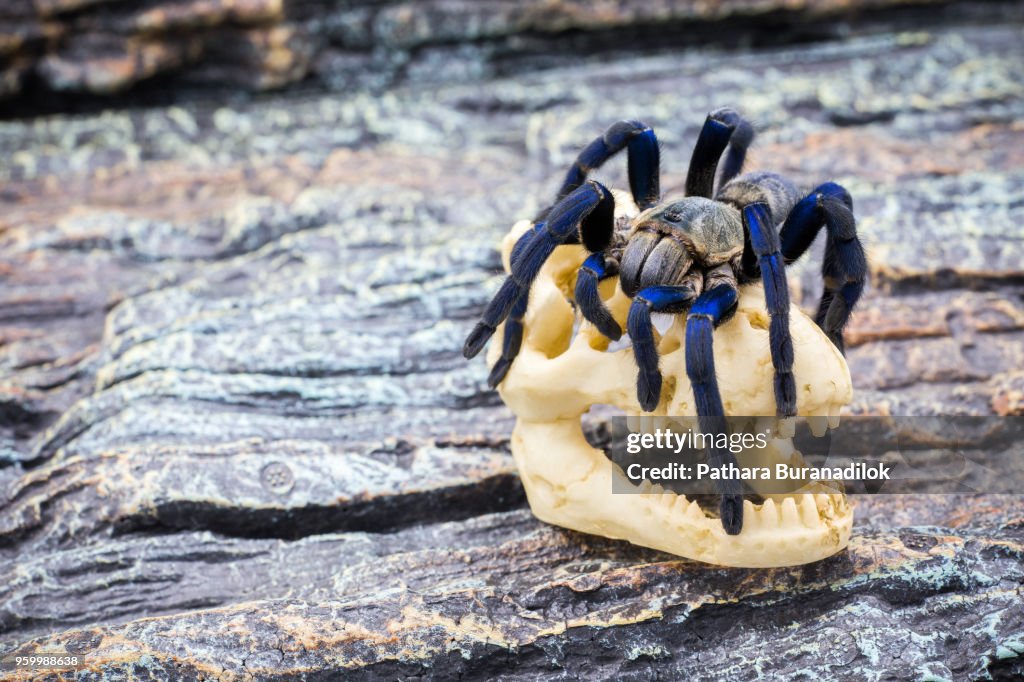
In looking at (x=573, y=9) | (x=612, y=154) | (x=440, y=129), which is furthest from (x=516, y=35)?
(x=612, y=154)

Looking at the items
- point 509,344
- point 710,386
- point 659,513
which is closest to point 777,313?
point 710,386

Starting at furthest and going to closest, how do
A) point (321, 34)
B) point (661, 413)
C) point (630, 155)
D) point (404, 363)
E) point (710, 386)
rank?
point (321, 34) < point (404, 363) < point (630, 155) < point (661, 413) < point (710, 386)

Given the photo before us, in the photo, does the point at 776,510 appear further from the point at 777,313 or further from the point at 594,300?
the point at 594,300

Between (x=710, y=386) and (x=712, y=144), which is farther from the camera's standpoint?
(x=712, y=144)

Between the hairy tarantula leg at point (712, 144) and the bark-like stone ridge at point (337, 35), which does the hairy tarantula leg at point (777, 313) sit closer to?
the hairy tarantula leg at point (712, 144)

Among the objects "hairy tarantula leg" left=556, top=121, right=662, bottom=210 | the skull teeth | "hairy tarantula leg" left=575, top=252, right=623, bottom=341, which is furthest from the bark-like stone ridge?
the skull teeth

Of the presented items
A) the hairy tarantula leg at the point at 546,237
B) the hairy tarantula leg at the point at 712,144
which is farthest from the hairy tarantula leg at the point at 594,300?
the hairy tarantula leg at the point at 712,144

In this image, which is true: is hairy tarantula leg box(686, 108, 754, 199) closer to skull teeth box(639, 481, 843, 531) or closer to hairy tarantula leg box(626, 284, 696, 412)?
hairy tarantula leg box(626, 284, 696, 412)

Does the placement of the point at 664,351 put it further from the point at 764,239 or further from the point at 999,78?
the point at 999,78
